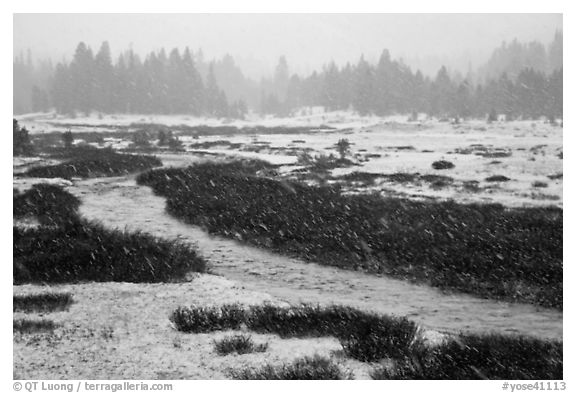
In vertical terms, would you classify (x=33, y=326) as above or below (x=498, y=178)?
below

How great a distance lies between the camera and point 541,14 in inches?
414

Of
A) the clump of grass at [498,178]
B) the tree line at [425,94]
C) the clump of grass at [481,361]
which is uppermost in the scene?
the tree line at [425,94]

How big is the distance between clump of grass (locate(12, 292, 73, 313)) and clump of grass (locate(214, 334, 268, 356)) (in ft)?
10.7

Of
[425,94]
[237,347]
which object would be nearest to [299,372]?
[237,347]

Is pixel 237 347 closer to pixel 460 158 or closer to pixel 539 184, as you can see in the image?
pixel 539 184

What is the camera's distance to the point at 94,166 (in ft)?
104

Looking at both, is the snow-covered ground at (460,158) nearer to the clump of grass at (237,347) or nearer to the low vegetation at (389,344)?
the low vegetation at (389,344)

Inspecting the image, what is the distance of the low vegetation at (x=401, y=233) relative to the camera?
11.6 m

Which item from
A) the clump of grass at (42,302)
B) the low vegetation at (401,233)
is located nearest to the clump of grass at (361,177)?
the low vegetation at (401,233)

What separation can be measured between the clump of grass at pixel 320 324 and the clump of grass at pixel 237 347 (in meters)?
0.67

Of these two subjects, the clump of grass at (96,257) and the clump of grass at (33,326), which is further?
the clump of grass at (96,257)

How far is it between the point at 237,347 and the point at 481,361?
3214 mm

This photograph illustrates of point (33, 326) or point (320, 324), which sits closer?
point (33, 326)

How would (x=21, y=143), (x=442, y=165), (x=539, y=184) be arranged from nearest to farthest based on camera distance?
1. (x=539, y=184)
2. (x=442, y=165)
3. (x=21, y=143)
